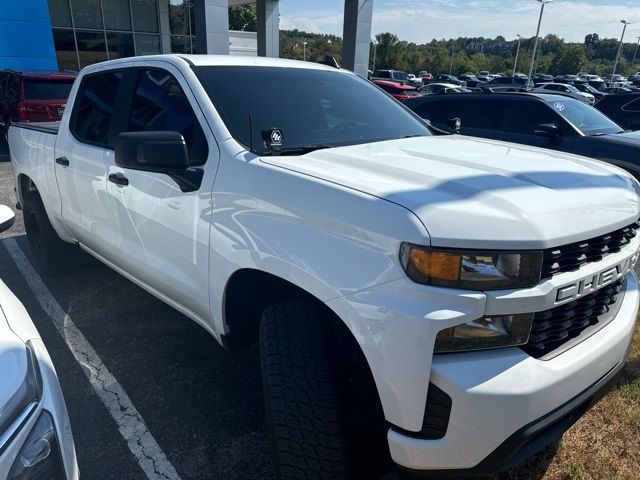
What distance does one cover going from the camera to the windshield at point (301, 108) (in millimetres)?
2531

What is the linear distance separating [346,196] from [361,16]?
1930 centimetres

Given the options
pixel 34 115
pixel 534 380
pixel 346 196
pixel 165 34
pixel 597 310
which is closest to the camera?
pixel 534 380

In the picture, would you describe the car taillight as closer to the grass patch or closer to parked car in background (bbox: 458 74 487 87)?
the grass patch

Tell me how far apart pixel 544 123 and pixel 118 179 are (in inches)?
235

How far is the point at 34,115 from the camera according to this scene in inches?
374

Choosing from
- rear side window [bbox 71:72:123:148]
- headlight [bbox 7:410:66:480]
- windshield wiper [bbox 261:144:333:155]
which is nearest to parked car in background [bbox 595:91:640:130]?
windshield wiper [bbox 261:144:333:155]

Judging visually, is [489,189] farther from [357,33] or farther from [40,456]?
[357,33]

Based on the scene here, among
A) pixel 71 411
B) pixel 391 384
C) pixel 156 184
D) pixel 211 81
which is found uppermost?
pixel 211 81

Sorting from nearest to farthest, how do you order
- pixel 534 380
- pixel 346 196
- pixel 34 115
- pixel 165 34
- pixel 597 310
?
pixel 534 380 < pixel 346 196 < pixel 597 310 < pixel 34 115 < pixel 165 34

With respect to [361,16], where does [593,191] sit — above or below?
below

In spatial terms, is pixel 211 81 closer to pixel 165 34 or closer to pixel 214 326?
pixel 214 326

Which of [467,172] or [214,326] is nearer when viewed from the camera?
[467,172]

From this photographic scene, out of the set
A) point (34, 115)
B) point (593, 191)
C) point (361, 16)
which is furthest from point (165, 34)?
point (593, 191)

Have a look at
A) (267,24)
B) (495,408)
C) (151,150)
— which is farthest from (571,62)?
(495,408)
